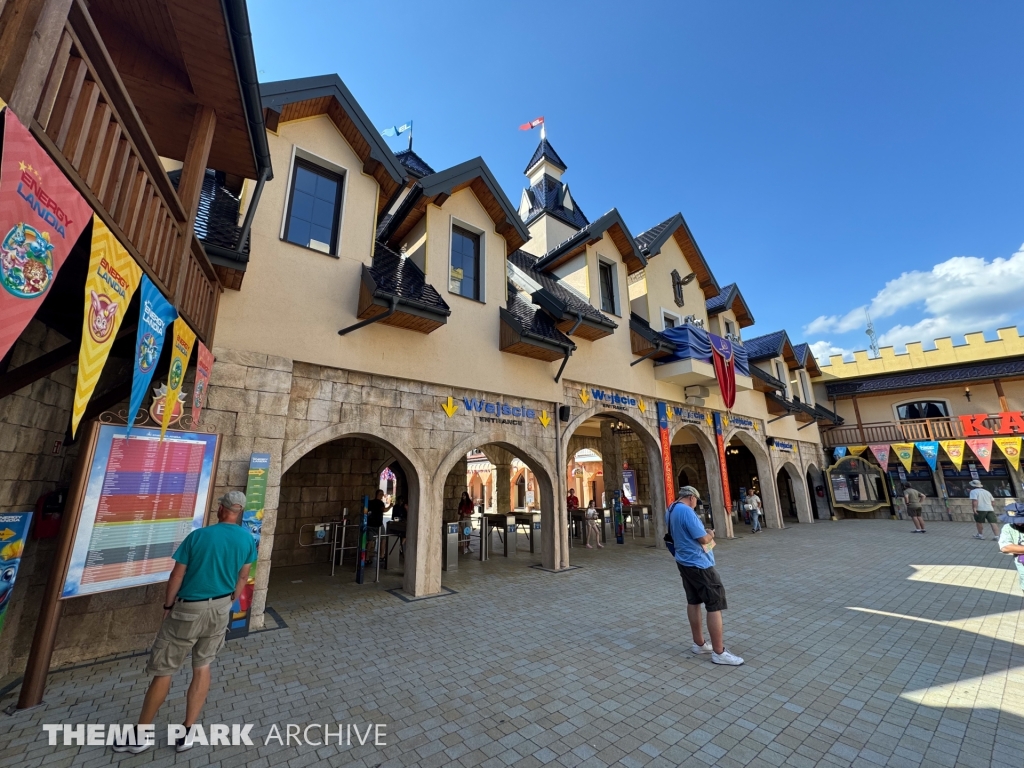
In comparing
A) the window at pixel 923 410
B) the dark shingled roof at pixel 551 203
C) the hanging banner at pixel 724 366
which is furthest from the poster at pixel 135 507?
the window at pixel 923 410

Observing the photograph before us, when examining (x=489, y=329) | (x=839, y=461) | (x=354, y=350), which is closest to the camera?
(x=354, y=350)

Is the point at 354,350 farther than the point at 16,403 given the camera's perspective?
Yes

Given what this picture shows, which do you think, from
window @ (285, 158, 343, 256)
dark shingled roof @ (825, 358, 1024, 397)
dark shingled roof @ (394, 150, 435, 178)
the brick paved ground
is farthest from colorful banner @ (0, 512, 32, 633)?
dark shingled roof @ (825, 358, 1024, 397)

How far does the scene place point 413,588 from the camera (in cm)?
722

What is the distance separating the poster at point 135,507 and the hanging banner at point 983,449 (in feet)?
93.1

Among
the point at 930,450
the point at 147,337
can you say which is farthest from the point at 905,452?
the point at 147,337

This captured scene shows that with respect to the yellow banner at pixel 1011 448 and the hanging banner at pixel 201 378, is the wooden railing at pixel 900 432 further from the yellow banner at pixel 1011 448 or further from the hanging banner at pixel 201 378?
the hanging banner at pixel 201 378

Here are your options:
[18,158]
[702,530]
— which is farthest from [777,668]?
[18,158]

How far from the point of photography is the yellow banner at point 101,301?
210 cm

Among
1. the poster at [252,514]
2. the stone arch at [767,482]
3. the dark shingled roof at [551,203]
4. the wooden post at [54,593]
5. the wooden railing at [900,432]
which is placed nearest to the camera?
the wooden post at [54,593]

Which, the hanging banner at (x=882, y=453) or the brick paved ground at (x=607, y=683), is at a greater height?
the hanging banner at (x=882, y=453)

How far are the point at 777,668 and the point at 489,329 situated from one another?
7141 mm

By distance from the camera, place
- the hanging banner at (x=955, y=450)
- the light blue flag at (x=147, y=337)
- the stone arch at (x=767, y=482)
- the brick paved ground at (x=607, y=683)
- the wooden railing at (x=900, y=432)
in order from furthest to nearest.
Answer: the wooden railing at (x=900, y=432), the hanging banner at (x=955, y=450), the stone arch at (x=767, y=482), the brick paved ground at (x=607, y=683), the light blue flag at (x=147, y=337)

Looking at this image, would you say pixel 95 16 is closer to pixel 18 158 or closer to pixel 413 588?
pixel 18 158
